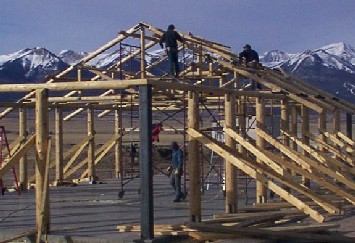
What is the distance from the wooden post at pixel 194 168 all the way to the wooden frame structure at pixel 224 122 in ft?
0.06

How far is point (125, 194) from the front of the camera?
20.6m

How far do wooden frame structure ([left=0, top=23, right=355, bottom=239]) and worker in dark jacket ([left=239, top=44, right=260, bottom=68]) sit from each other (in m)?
0.24

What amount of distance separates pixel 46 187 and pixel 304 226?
421 centimetres

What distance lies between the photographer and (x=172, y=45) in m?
19.0

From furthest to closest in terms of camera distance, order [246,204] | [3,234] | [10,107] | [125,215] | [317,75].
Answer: [317,75] < [10,107] < [246,204] < [125,215] < [3,234]

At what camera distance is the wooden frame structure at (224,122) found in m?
14.0

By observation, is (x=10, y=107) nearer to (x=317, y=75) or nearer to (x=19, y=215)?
(x=19, y=215)

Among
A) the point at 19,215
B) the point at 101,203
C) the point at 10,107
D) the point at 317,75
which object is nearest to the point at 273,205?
the point at 101,203

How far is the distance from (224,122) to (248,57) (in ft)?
12.1

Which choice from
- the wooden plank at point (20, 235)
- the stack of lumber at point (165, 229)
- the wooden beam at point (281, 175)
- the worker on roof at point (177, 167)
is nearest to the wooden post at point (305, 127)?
the worker on roof at point (177, 167)

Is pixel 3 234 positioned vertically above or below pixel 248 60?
below

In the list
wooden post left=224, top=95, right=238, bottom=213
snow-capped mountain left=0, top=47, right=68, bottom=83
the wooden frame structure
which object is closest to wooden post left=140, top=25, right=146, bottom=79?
the wooden frame structure

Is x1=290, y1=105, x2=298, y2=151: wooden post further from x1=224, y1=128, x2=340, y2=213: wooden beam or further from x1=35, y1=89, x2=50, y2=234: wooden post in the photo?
x1=35, y1=89, x2=50, y2=234: wooden post

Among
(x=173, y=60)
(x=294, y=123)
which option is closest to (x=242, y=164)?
(x=173, y=60)
